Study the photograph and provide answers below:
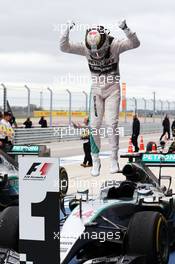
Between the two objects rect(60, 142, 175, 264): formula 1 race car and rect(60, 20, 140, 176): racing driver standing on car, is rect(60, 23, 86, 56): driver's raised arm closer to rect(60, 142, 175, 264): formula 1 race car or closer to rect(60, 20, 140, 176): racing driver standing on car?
rect(60, 20, 140, 176): racing driver standing on car

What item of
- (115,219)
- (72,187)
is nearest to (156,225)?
(115,219)

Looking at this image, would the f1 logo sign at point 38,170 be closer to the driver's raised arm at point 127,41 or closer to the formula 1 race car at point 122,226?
the formula 1 race car at point 122,226

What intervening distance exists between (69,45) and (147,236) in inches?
75.7

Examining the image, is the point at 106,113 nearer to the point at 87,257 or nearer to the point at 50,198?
the point at 87,257

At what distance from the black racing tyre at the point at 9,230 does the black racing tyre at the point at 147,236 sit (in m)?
0.96

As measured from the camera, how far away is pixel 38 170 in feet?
11.2

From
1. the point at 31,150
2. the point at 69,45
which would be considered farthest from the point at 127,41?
the point at 31,150

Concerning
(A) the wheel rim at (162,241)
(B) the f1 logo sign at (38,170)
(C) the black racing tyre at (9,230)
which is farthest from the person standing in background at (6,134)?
(B) the f1 logo sign at (38,170)

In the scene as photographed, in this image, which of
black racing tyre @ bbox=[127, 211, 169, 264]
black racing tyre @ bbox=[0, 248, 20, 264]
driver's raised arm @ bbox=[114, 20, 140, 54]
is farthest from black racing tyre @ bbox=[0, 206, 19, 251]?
driver's raised arm @ bbox=[114, 20, 140, 54]

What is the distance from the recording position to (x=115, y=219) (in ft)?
15.3

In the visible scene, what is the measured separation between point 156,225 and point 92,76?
153 cm

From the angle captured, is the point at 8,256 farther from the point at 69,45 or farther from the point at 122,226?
the point at 69,45

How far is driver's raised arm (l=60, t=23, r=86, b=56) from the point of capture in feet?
15.8

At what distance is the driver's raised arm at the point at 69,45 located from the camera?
483 centimetres
